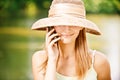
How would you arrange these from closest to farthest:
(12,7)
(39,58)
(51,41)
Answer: (51,41) → (39,58) → (12,7)

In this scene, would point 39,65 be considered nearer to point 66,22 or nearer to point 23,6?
point 66,22

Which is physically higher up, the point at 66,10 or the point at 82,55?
the point at 66,10

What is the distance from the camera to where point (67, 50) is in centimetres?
183

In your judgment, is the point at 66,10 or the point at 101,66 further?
the point at 101,66

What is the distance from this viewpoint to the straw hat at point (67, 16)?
163 centimetres

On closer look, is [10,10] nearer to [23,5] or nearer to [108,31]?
[23,5]

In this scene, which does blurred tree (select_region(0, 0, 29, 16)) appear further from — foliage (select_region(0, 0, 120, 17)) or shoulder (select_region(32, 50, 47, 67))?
shoulder (select_region(32, 50, 47, 67))

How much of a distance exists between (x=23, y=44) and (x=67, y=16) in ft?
5.35

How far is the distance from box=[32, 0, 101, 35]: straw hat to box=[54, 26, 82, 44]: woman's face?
0.15 ft

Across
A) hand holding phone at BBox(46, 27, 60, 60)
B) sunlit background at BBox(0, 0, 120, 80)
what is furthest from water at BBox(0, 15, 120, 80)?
hand holding phone at BBox(46, 27, 60, 60)

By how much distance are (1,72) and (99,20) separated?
94 cm

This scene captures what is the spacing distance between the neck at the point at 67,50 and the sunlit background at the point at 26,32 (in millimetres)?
1355

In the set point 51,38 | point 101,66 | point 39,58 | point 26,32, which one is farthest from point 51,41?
point 26,32

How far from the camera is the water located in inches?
127
